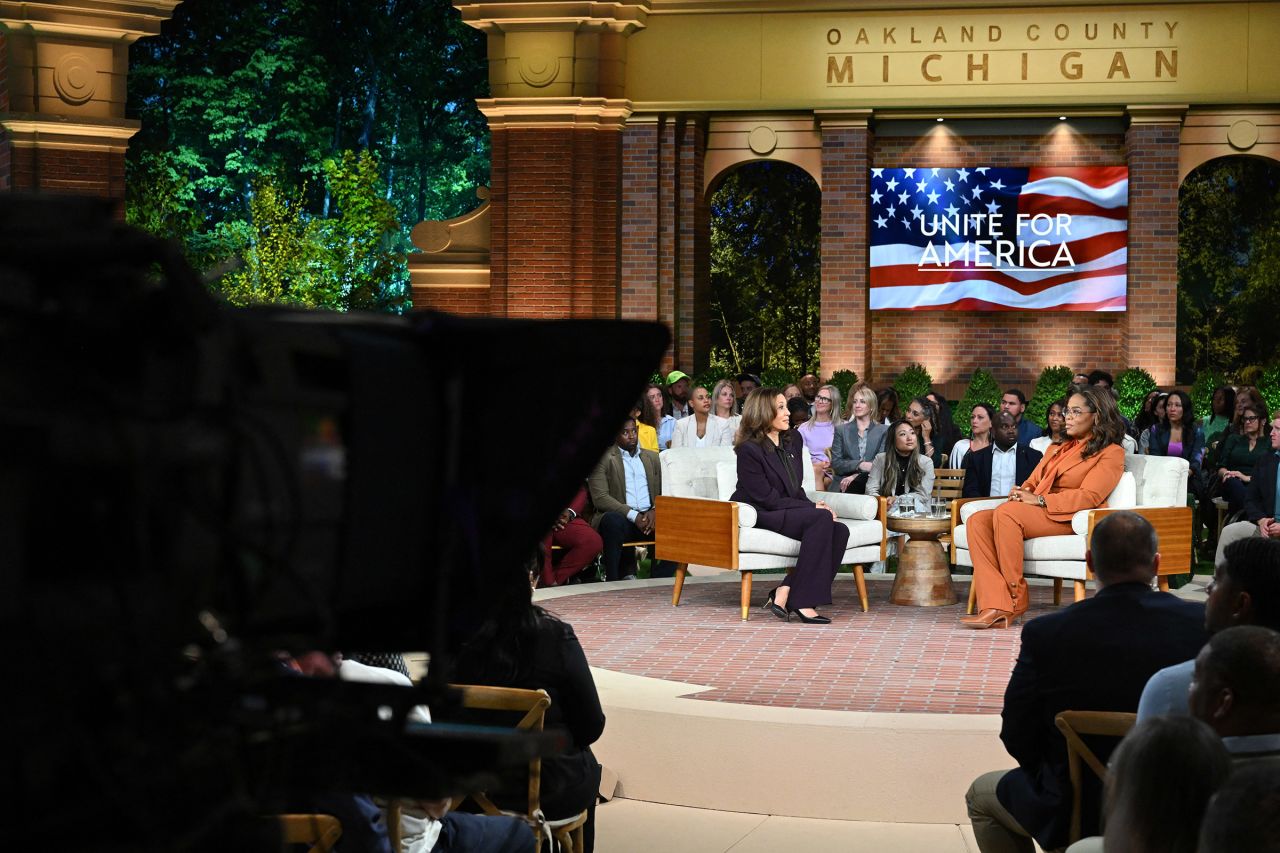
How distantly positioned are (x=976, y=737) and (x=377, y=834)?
3.12 metres

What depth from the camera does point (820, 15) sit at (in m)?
16.5

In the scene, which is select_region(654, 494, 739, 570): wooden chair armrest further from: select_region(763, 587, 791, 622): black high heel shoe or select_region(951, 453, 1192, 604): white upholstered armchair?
select_region(951, 453, 1192, 604): white upholstered armchair

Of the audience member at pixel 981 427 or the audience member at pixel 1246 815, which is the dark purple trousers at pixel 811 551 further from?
the audience member at pixel 1246 815

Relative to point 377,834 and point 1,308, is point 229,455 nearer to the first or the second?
point 1,308

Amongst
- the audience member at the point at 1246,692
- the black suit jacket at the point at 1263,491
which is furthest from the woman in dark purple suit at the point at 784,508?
the audience member at the point at 1246,692

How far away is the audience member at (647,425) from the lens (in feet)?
37.9

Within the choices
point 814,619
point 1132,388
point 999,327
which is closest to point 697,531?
point 814,619

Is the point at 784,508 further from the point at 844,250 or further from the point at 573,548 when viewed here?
the point at 844,250

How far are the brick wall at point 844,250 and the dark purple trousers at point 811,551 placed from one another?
25.3 ft

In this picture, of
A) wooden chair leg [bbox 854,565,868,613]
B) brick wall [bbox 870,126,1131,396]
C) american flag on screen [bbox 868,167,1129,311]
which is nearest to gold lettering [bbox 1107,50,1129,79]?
brick wall [bbox 870,126,1131,396]

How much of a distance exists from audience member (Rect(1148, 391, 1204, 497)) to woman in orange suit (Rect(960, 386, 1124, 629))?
3576 mm

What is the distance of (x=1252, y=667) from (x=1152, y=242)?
14.4m

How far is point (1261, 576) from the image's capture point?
397 centimetres

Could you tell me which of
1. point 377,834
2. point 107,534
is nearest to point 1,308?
point 107,534
